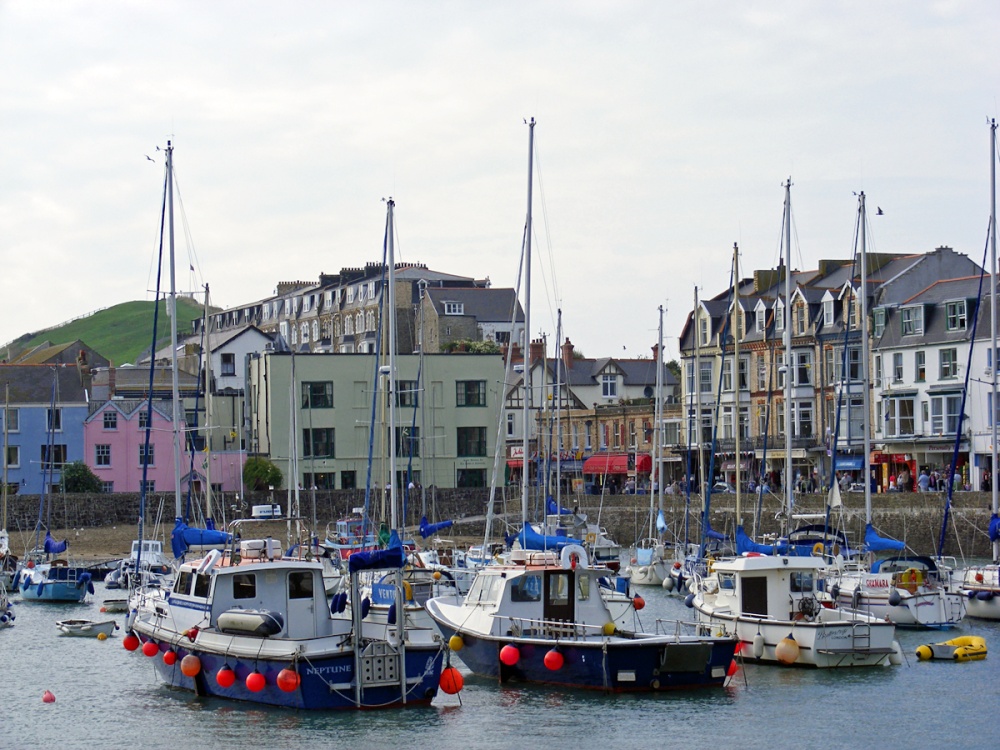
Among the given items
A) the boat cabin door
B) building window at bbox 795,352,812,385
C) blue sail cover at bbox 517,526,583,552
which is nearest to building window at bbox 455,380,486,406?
building window at bbox 795,352,812,385

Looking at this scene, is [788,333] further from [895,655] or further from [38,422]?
[38,422]

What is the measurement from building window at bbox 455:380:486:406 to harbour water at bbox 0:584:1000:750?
54046 mm

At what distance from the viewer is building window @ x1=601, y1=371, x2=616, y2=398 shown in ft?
353

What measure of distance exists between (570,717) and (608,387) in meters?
79.5

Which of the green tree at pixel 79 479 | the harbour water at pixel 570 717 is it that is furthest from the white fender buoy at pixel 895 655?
the green tree at pixel 79 479

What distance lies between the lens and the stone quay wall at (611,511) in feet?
207

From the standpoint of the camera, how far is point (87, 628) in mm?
44250

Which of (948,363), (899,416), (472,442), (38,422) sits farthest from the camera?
(472,442)

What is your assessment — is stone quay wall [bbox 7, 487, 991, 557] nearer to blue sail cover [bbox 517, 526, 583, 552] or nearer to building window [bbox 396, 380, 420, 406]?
building window [bbox 396, 380, 420, 406]

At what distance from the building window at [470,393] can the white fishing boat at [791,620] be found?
5286 cm

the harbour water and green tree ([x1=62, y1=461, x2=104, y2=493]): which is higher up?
green tree ([x1=62, y1=461, x2=104, y2=493])

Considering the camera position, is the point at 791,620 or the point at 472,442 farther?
the point at 472,442

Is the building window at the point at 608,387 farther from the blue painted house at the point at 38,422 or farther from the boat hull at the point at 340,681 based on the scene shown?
the boat hull at the point at 340,681

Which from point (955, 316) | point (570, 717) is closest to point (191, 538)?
point (570, 717)
